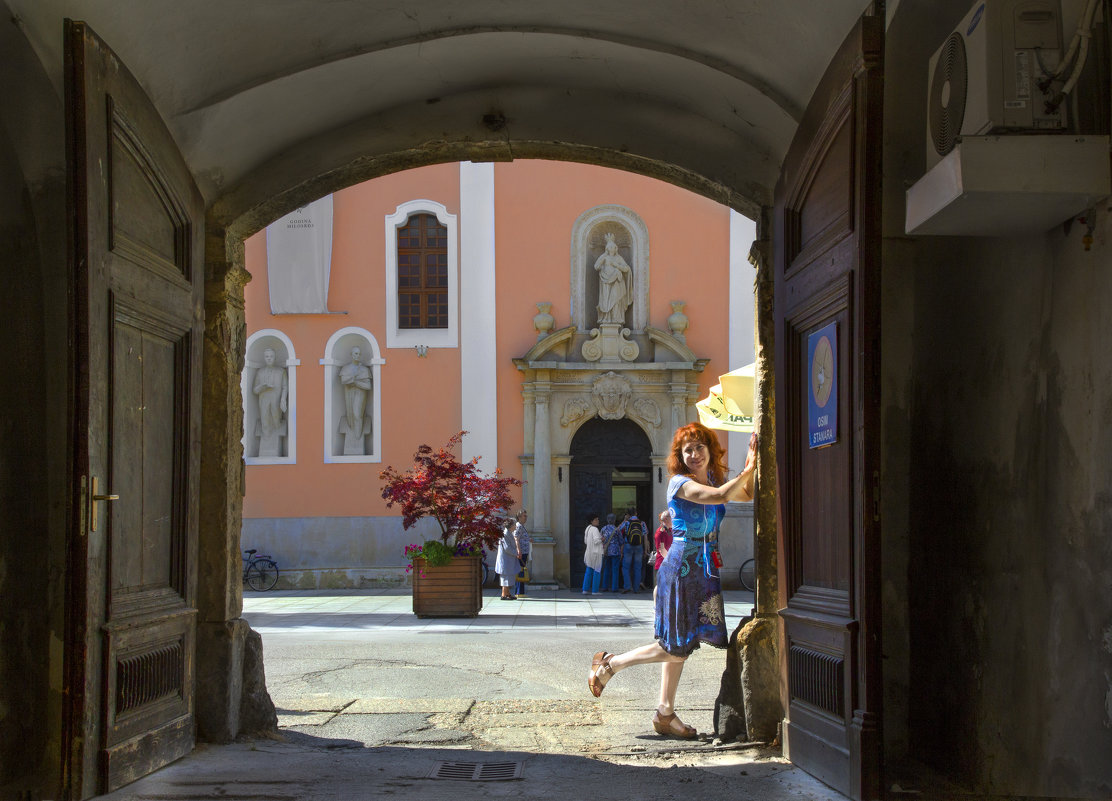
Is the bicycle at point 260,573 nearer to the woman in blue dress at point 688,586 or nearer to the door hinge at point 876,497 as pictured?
the woman in blue dress at point 688,586

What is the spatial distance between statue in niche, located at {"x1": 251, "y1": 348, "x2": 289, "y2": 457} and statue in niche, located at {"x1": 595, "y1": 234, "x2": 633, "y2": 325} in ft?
20.2

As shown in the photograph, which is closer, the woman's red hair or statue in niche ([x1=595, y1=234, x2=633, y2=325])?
the woman's red hair

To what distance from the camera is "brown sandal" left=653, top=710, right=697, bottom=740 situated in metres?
6.32

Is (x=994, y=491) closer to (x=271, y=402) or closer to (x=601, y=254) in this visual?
(x=601, y=254)

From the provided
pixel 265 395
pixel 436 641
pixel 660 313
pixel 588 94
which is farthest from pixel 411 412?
pixel 588 94

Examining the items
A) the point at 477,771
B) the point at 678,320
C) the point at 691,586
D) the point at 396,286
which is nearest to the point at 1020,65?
the point at 691,586

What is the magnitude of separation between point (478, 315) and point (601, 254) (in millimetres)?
2641

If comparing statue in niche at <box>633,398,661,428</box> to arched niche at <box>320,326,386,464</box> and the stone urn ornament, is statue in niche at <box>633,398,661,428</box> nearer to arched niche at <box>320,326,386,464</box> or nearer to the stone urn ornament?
the stone urn ornament

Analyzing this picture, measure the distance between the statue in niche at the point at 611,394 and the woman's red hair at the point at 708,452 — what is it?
53.8 feet

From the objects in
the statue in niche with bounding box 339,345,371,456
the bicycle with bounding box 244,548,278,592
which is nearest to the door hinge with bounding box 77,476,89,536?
the bicycle with bounding box 244,548,278,592

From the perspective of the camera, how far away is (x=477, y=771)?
5.42 m

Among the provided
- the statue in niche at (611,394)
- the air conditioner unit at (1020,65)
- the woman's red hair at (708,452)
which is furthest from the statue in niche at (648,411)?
the air conditioner unit at (1020,65)

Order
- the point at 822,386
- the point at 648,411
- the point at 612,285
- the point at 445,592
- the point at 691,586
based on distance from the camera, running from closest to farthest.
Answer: the point at 822,386
the point at 691,586
the point at 445,592
the point at 648,411
the point at 612,285

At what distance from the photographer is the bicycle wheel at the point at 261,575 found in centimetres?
2252
